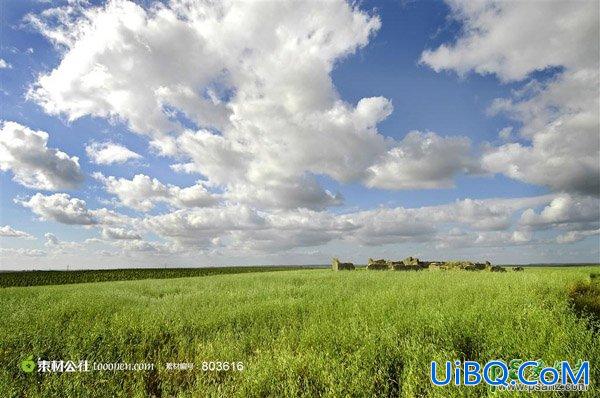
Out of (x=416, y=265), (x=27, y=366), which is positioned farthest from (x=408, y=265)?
(x=27, y=366)

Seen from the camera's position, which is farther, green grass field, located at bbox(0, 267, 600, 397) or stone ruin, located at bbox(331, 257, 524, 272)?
stone ruin, located at bbox(331, 257, 524, 272)

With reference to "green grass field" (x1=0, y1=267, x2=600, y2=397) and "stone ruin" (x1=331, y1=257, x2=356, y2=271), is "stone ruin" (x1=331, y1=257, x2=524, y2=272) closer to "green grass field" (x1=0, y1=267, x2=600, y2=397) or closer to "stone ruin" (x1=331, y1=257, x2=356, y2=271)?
"stone ruin" (x1=331, y1=257, x2=356, y2=271)

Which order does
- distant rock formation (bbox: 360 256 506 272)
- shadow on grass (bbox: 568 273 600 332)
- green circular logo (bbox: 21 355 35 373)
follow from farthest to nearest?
distant rock formation (bbox: 360 256 506 272)
shadow on grass (bbox: 568 273 600 332)
green circular logo (bbox: 21 355 35 373)

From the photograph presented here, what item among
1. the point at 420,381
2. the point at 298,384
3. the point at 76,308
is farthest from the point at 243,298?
the point at 420,381

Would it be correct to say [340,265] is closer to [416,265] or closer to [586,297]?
[416,265]

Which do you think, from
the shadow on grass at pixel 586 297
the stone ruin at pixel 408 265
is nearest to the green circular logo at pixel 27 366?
the shadow on grass at pixel 586 297

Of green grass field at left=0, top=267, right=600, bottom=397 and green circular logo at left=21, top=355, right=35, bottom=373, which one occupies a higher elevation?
green grass field at left=0, top=267, right=600, bottom=397

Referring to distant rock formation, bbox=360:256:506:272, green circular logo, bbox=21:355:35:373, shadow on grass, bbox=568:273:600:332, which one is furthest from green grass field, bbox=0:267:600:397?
distant rock formation, bbox=360:256:506:272

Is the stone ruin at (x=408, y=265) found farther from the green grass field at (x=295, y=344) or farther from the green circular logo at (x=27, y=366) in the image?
the green circular logo at (x=27, y=366)

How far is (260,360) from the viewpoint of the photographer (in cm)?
642

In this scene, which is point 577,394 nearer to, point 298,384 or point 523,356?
point 523,356

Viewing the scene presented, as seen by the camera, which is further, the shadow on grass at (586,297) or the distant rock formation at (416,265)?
the distant rock formation at (416,265)

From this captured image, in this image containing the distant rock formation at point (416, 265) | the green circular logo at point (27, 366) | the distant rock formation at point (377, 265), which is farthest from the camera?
the distant rock formation at point (377, 265)

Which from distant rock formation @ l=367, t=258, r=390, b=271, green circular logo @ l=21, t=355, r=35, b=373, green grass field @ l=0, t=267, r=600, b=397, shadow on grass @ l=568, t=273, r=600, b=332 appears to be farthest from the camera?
distant rock formation @ l=367, t=258, r=390, b=271
